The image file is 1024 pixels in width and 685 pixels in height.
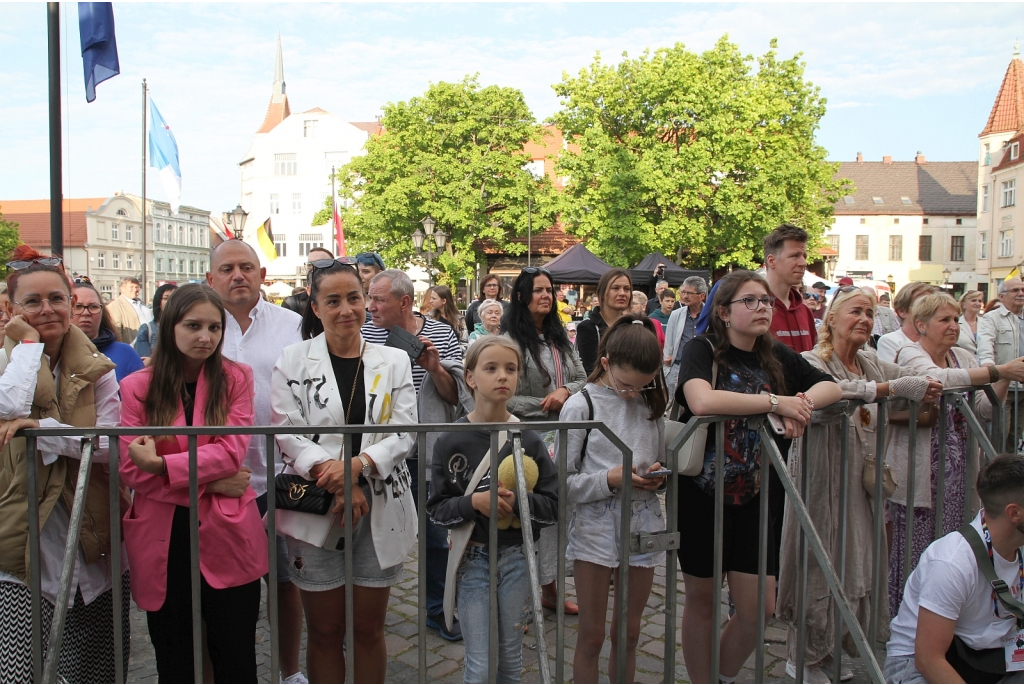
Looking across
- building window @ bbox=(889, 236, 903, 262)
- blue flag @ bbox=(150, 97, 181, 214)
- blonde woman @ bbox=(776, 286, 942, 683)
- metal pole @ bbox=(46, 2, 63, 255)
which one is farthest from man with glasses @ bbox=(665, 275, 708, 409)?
building window @ bbox=(889, 236, 903, 262)

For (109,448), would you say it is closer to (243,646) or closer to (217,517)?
(217,517)

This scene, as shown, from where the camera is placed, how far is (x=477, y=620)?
278 cm

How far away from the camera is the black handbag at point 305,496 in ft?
8.88

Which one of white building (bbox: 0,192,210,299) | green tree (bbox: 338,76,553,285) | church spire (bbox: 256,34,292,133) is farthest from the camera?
church spire (bbox: 256,34,292,133)

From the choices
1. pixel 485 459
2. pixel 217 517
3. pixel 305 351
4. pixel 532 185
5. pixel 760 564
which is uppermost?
pixel 532 185

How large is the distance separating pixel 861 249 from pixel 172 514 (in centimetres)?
6622

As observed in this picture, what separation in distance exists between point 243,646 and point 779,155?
3005 centimetres

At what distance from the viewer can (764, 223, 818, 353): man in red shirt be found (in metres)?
3.99

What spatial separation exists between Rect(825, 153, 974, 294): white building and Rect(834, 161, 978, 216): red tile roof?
77mm

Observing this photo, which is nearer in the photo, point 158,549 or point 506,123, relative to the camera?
point 158,549

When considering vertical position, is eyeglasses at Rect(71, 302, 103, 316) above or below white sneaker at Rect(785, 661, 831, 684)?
above

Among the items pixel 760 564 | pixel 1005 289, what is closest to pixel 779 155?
pixel 1005 289

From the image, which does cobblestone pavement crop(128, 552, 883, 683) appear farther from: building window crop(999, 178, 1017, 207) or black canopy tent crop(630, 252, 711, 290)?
building window crop(999, 178, 1017, 207)

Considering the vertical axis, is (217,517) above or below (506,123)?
below
